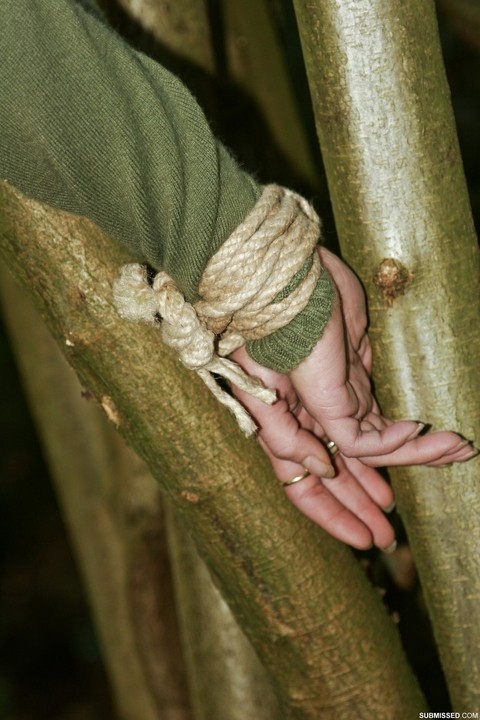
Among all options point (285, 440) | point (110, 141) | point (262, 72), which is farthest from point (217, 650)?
point (262, 72)

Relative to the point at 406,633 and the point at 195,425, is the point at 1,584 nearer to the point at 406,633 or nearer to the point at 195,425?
the point at 406,633

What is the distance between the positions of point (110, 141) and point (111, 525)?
4.68 ft

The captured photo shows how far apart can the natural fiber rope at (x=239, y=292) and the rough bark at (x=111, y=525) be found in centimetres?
106

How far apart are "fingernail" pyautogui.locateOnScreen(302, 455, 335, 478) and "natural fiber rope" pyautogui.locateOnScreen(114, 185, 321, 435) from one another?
130 millimetres

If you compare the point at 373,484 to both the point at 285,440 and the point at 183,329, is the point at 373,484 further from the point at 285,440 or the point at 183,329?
the point at 183,329

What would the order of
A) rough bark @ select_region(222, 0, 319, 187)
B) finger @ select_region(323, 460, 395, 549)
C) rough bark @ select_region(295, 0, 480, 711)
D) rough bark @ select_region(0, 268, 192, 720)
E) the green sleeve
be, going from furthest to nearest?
rough bark @ select_region(0, 268, 192, 720)
rough bark @ select_region(222, 0, 319, 187)
finger @ select_region(323, 460, 395, 549)
rough bark @ select_region(295, 0, 480, 711)
the green sleeve

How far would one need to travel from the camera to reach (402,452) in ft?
3.41

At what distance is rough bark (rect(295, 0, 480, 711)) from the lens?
0.96m

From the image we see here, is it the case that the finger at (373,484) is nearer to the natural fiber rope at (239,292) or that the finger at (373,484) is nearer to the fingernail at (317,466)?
the fingernail at (317,466)

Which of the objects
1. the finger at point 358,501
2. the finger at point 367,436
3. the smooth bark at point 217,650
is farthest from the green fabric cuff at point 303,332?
the smooth bark at point 217,650

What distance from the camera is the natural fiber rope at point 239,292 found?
36.3 inches

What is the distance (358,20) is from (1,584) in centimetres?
425

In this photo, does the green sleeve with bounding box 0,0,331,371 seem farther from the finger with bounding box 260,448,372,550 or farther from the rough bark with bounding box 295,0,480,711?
the finger with bounding box 260,448,372,550

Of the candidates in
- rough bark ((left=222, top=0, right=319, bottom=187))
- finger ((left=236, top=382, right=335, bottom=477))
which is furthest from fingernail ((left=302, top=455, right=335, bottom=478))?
rough bark ((left=222, top=0, right=319, bottom=187))
